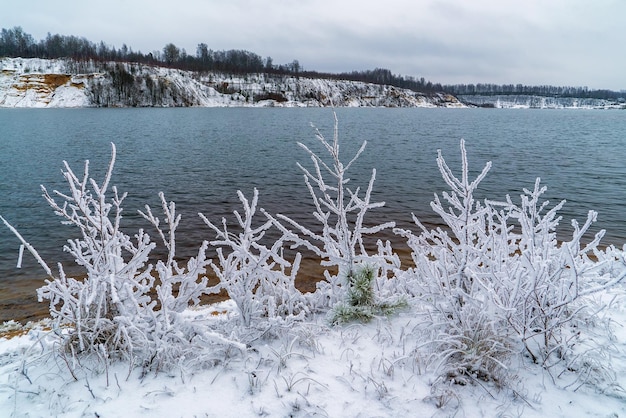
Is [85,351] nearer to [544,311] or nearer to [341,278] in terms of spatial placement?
[341,278]

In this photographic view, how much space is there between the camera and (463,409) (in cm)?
311

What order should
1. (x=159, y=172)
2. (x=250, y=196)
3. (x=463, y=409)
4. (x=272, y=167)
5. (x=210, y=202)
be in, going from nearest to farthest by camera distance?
(x=463, y=409)
(x=210, y=202)
(x=250, y=196)
(x=159, y=172)
(x=272, y=167)

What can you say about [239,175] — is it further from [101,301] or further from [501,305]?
[501,305]

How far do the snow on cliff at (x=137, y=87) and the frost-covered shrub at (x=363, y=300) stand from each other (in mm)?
106185

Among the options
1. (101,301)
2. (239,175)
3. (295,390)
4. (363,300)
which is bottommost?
(295,390)

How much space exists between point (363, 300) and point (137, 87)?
12052 centimetres

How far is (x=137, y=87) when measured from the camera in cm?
10844

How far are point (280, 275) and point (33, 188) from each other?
57.3 feet

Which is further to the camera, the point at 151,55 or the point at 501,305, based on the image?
the point at 151,55

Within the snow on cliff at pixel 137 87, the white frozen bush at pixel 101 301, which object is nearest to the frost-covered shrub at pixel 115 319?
the white frozen bush at pixel 101 301

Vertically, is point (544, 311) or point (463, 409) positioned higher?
point (544, 311)

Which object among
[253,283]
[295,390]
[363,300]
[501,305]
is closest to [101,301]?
[253,283]

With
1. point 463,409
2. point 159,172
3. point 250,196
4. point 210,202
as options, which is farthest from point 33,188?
point 463,409

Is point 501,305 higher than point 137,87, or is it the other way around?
point 137,87
